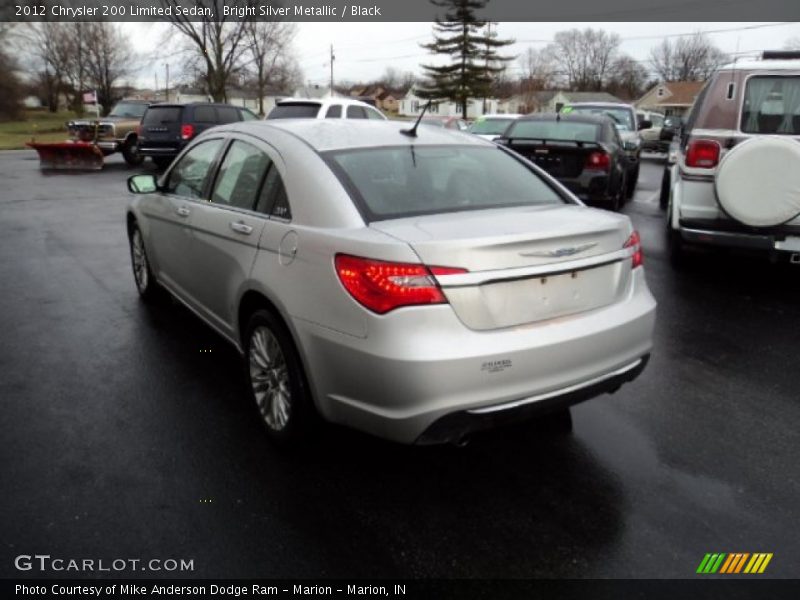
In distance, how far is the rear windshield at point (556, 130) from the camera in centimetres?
997

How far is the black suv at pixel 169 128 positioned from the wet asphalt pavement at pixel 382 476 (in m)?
13.5

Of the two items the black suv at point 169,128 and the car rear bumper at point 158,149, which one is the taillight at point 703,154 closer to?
the black suv at point 169,128

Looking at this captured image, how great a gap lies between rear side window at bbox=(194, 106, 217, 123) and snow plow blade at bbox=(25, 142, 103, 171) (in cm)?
356

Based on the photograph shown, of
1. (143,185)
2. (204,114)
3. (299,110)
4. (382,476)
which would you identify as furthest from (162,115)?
(382,476)

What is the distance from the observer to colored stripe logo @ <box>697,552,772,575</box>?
8.12ft

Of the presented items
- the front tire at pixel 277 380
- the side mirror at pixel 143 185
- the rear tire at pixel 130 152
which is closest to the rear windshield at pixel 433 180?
the front tire at pixel 277 380

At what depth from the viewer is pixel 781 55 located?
22.9ft

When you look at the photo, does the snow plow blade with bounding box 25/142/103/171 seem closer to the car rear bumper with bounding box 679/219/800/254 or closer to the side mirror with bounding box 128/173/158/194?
the side mirror with bounding box 128/173/158/194

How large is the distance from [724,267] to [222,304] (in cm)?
586

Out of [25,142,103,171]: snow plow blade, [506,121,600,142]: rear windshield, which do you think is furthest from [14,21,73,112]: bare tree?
[506,121,600,142]: rear windshield

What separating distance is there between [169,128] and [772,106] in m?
15.3

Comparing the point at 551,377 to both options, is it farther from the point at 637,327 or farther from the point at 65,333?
the point at 65,333

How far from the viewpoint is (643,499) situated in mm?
2920

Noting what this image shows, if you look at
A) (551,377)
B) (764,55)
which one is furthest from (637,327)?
(764,55)
